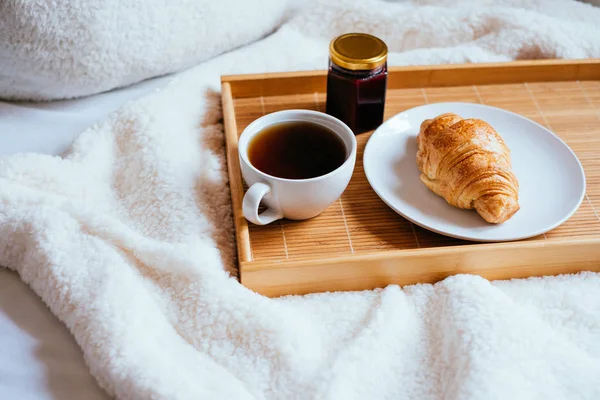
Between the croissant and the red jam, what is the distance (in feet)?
0.32

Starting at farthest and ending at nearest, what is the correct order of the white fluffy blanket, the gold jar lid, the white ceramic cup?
the gold jar lid, the white ceramic cup, the white fluffy blanket

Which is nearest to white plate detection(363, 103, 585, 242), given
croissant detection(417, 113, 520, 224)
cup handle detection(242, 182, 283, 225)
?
croissant detection(417, 113, 520, 224)

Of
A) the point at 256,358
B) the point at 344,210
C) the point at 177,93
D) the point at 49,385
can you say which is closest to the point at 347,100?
the point at 344,210

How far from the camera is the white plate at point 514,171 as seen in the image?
85 cm

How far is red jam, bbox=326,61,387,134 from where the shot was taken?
3.18 ft

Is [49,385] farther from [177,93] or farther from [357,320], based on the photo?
[177,93]

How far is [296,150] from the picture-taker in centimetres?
90

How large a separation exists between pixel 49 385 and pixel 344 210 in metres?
0.43

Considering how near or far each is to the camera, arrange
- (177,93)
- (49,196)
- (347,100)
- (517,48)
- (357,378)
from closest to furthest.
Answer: (357,378) < (49,196) < (347,100) < (177,93) < (517,48)

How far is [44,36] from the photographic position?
104 centimetres

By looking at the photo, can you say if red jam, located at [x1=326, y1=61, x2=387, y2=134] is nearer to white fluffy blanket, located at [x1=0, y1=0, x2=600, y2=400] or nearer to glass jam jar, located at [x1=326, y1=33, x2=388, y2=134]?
glass jam jar, located at [x1=326, y1=33, x2=388, y2=134]

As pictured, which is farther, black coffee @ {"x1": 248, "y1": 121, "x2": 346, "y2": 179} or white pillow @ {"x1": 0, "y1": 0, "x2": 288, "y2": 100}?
white pillow @ {"x1": 0, "y1": 0, "x2": 288, "y2": 100}

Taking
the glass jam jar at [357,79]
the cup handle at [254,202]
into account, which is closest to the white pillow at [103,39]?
the glass jam jar at [357,79]

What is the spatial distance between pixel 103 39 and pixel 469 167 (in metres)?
0.62
